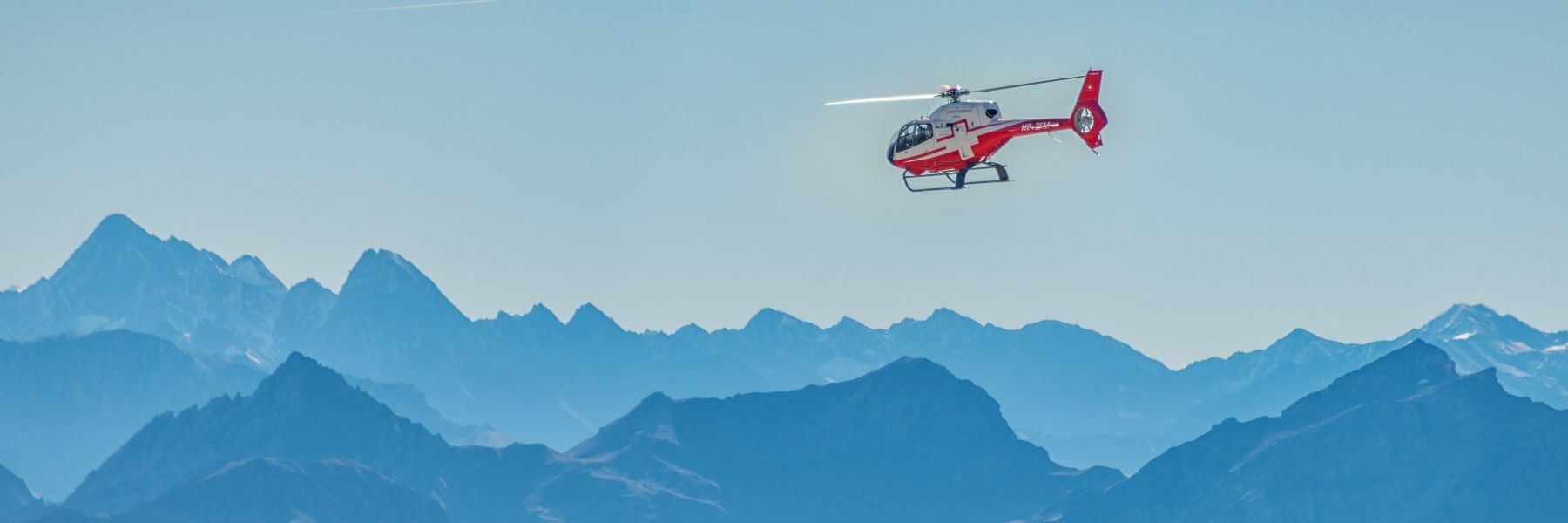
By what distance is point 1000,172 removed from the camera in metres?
199

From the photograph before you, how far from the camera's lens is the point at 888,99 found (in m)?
184

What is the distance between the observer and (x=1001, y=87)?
186 metres

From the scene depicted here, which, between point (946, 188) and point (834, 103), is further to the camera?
point (946, 188)

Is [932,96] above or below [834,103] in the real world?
above

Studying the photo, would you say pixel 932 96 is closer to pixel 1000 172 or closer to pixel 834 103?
pixel 1000 172

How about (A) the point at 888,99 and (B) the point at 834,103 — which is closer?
(B) the point at 834,103

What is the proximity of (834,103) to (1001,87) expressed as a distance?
25111mm

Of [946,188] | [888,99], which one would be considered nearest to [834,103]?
[888,99]

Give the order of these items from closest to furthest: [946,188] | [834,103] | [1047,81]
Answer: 1. [834,103]
2. [1047,81]
3. [946,188]

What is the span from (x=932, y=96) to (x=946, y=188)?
8533mm

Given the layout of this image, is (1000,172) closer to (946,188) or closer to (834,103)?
(946,188)

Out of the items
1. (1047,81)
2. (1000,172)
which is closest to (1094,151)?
(1000,172)

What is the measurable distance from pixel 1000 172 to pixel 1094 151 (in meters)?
8.35

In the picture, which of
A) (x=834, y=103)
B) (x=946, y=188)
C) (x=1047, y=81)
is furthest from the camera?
(x=946, y=188)
